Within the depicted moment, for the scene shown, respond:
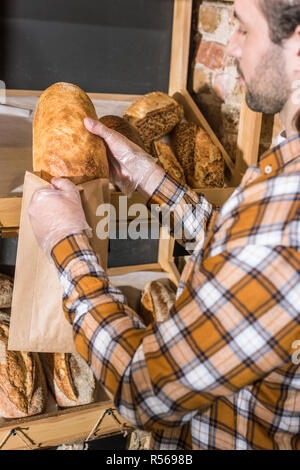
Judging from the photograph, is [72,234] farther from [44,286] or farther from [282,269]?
[282,269]

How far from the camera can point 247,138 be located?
64.0 inches

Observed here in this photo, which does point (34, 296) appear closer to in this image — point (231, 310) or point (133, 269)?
point (231, 310)

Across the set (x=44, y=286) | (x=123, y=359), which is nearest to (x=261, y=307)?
(x=123, y=359)

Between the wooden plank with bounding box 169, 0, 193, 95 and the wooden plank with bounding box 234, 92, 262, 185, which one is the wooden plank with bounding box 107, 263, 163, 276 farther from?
the wooden plank with bounding box 169, 0, 193, 95

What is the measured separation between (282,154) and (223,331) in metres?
0.32

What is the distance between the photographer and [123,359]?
0.75 meters

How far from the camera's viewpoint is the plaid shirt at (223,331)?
640 mm

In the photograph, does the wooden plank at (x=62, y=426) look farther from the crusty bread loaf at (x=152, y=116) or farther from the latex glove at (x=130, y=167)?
the crusty bread loaf at (x=152, y=116)

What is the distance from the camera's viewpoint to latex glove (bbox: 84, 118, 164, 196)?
1174 millimetres

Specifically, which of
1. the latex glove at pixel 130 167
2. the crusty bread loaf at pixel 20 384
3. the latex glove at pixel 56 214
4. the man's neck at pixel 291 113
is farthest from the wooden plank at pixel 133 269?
the man's neck at pixel 291 113

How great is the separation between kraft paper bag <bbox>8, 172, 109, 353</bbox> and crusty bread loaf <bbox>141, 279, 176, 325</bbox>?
0.80 meters

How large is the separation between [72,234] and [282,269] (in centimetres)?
44

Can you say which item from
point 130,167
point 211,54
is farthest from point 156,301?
point 211,54

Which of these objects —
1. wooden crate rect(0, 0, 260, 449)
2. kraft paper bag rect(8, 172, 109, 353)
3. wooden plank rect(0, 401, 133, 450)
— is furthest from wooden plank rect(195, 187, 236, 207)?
wooden plank rect(0, 401, 133, 450)
